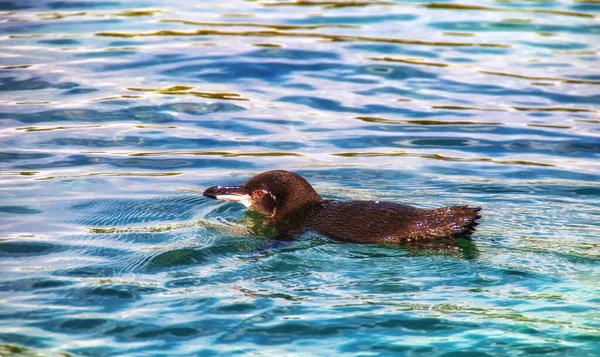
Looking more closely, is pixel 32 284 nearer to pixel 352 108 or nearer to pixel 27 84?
pixel 352 108

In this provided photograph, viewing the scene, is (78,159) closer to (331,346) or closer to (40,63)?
(40,63)

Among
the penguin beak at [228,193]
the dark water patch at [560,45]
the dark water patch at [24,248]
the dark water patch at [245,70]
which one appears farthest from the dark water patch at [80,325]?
the dark water patch at [560,45]

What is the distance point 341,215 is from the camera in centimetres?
856

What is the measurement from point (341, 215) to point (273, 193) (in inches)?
37.4

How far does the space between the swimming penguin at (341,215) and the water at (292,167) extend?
0.22 meters

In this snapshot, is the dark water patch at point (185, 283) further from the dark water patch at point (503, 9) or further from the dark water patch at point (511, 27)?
the dark water patch at point (503, 9)

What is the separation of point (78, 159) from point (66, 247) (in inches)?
118

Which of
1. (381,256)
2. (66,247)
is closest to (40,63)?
(66,247)

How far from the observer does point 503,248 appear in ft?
26.1

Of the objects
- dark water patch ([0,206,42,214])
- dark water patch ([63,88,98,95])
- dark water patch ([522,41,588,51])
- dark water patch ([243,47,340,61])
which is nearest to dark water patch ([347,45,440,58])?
dark water patch ([243,47,340,61])

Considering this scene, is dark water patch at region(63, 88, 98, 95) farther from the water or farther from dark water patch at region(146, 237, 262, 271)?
dark water patch at region(146, 237, 262, 271)

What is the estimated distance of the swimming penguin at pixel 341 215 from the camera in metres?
8.02

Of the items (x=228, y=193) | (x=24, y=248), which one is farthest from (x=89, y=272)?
(x=228, y=193)

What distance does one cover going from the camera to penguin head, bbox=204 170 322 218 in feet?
30.1
